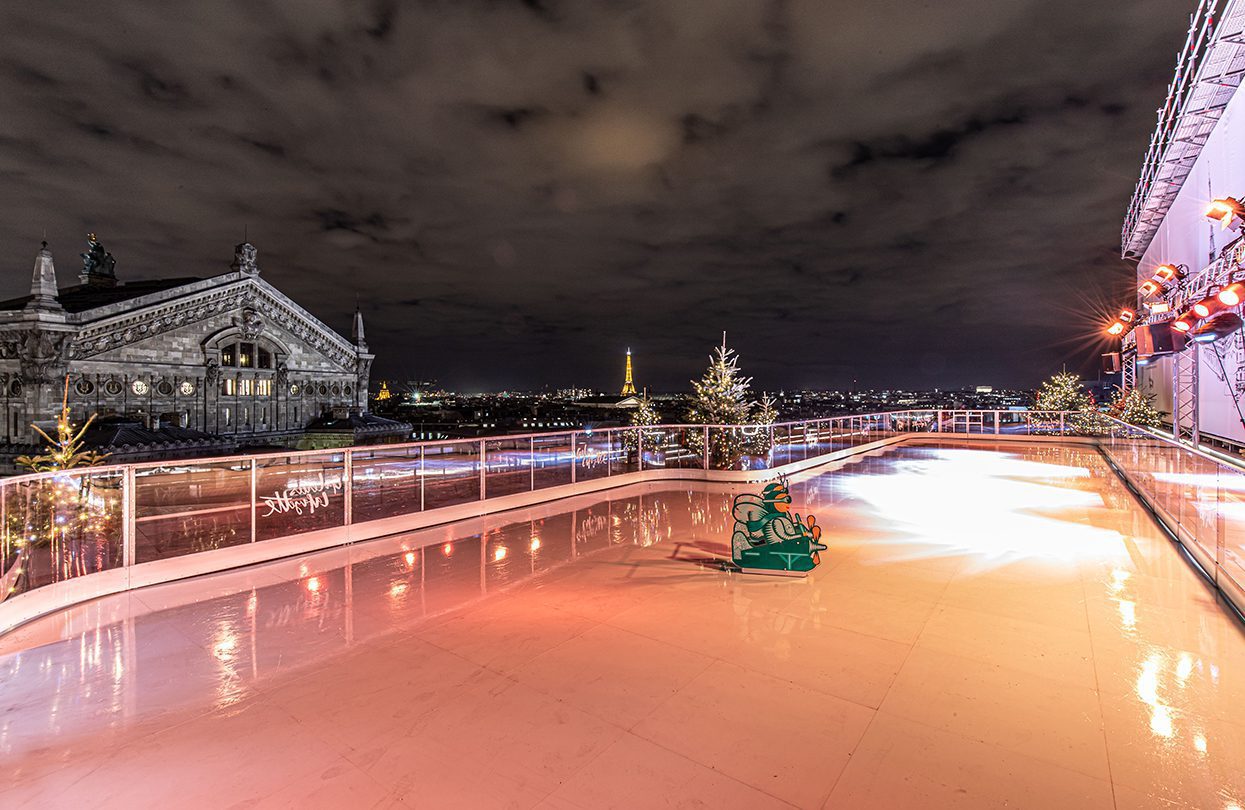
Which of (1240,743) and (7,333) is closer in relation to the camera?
(1240,743)

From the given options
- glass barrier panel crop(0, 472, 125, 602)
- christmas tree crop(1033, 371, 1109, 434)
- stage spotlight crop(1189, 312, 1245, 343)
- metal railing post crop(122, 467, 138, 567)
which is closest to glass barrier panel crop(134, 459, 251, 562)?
metal railing post crop(122, 467, 138, 567)

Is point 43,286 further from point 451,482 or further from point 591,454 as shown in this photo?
point 591,454

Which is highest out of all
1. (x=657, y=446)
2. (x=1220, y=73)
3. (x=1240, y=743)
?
(x=1220, y=73)

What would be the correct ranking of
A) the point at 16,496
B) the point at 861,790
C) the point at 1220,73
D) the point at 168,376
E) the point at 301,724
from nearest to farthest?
the point at 861,790, the point at 301,724, the point at 16,496, the point at 1220,73, the point at 168,376

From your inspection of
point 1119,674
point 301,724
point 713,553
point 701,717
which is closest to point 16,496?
point 301,724

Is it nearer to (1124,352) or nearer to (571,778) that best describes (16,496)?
(571,778)

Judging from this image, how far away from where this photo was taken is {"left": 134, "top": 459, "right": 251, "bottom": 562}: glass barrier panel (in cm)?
686

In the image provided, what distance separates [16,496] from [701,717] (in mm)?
5881

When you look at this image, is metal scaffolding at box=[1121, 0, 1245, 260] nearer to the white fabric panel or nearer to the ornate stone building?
the white fabric panel

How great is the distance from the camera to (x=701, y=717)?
3178mm

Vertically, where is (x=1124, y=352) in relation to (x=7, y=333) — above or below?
below

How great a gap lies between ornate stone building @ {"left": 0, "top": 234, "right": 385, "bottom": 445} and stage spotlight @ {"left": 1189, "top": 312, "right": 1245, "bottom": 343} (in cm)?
3514

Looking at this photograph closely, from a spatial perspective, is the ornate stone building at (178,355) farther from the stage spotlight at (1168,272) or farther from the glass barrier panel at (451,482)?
the stage spotlight at (1168,272)

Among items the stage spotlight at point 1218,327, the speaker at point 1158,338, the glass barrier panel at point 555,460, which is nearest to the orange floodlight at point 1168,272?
the speaker at point 1158,338
